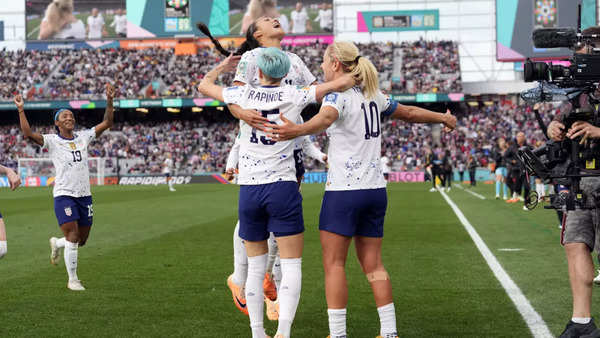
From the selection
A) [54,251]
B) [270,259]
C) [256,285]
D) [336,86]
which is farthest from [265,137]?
[54,251]

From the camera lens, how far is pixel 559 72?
494 centimetres

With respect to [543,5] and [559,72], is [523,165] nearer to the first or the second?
[559,72]

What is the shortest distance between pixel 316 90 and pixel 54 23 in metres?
64.4

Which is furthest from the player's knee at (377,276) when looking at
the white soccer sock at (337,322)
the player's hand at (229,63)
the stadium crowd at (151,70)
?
the stadium crowd at (151,70)

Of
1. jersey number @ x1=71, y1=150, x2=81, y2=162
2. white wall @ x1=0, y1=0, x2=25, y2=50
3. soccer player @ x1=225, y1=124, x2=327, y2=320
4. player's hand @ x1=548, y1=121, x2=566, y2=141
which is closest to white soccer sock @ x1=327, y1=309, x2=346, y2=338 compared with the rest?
soccer player @ x1=225, y1=124, x2=327, y2=320

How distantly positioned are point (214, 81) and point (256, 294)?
5.36ft

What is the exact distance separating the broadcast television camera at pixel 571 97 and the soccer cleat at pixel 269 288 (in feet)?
8.99

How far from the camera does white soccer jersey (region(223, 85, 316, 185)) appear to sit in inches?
196

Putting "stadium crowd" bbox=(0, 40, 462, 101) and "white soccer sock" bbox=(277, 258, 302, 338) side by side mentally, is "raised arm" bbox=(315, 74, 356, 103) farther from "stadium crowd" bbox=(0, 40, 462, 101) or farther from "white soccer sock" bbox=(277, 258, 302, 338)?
"stadium crowd" bbox=(0, 40, 462, 101)

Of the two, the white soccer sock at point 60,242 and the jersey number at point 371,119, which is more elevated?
the jersey number at point 371,119

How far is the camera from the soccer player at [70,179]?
8.52 m

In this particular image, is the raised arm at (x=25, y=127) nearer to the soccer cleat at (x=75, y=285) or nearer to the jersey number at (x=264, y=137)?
the soccer cleat at (x=75, y=285)

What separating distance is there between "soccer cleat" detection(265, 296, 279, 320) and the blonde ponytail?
102 inches

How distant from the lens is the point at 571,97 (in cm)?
515
